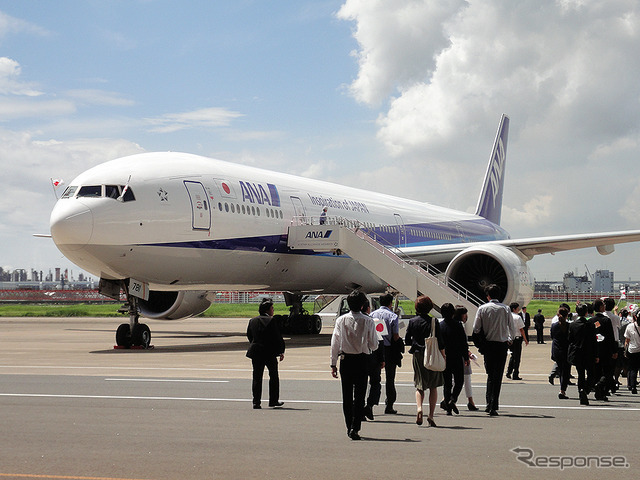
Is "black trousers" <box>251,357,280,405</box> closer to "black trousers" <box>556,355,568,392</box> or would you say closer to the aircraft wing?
"black trousers" <box>556,355,568,392</box>

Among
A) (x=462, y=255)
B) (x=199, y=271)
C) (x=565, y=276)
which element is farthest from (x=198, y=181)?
(x=565, y=276)

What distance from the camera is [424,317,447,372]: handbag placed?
893 cm

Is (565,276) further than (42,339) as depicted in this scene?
Yes

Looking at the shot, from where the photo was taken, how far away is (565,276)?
144625mm

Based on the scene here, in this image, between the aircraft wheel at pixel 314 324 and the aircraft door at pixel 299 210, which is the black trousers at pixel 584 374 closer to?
the aircraft door at pixel 299 210

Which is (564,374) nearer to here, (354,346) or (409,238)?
(354,346)

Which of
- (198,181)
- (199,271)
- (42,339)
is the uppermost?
(198,181)

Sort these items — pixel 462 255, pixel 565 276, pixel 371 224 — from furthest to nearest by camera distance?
pixel 565 276 → pixel 371 224 → pixel 462 255

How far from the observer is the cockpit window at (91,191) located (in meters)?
17.7

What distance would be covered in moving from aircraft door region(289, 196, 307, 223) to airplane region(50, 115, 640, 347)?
5 centimetres

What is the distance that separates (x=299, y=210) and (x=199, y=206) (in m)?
4.41

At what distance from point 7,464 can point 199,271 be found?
12806mm

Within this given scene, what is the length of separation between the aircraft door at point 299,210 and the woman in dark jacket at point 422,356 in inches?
518

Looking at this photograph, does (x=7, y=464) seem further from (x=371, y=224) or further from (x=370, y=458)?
(x=371, y=224)
